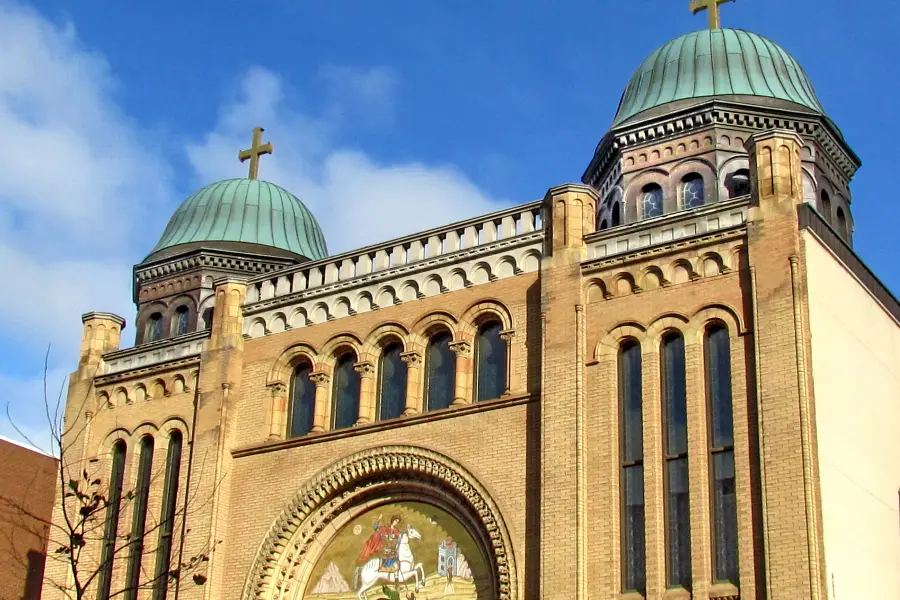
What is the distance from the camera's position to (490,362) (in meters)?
25.1

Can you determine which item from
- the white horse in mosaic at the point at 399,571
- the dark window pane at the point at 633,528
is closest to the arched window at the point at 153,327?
the white horse in mosaic at the point at 399,571

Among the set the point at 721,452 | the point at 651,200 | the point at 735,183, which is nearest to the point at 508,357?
the point at 721,452

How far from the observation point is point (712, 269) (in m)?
22.5

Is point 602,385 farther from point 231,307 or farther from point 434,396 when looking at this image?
point 231,307

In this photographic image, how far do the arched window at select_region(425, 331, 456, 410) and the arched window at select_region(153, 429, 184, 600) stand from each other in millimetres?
6091

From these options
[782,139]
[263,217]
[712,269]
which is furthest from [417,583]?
[263,217]

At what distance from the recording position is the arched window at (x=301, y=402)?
27.3 meters

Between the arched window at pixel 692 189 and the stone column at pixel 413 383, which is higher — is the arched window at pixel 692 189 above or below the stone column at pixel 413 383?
above

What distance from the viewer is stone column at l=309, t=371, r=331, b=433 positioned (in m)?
26.7

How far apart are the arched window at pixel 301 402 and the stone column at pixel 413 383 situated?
2.40m

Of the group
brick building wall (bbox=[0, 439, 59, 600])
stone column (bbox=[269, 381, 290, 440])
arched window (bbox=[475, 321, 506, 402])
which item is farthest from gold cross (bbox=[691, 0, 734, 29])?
brick building wall (bbox=[0, 439, 59, 600])

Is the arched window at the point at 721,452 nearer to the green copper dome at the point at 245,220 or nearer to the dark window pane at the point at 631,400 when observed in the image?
the dark window pane at the point at 631,400

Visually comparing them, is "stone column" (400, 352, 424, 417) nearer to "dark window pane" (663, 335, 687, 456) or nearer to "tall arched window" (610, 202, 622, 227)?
"dark window pane" (663, 335, 687, 456)

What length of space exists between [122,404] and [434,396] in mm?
8455
